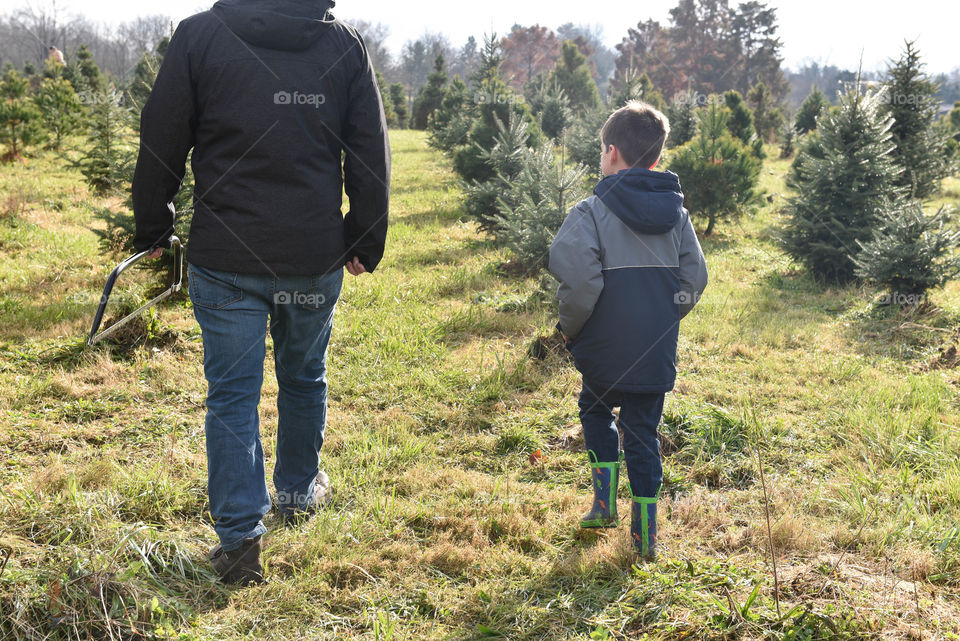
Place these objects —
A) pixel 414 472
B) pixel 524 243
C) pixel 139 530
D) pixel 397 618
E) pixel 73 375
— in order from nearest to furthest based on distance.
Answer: pixel 397 618 < pixel 139 530 < pixel 414 472 < pixel 73 375 < pixel 524 243

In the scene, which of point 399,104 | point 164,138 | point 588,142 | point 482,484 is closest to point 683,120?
point 588,142

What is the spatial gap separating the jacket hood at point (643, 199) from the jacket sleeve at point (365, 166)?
0.84 m

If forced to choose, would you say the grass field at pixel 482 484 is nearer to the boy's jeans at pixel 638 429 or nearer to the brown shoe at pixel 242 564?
the brown shoe at pixel 242 564

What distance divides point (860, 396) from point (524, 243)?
330 centimetres

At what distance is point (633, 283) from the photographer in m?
2.60

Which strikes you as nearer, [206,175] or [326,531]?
[206,175]

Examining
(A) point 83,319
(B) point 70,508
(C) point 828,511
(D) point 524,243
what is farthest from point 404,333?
(C) point 828,511

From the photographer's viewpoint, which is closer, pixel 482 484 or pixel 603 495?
pixel 603 495

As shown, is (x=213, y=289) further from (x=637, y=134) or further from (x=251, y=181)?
(x=637, y=134)

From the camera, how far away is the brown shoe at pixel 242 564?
2.39m

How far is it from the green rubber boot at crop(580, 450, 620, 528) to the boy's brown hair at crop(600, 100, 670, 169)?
1228mm

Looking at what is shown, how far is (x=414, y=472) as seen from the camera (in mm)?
3355

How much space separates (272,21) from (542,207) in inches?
177

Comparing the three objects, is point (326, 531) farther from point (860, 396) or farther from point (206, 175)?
point (860, 396)
